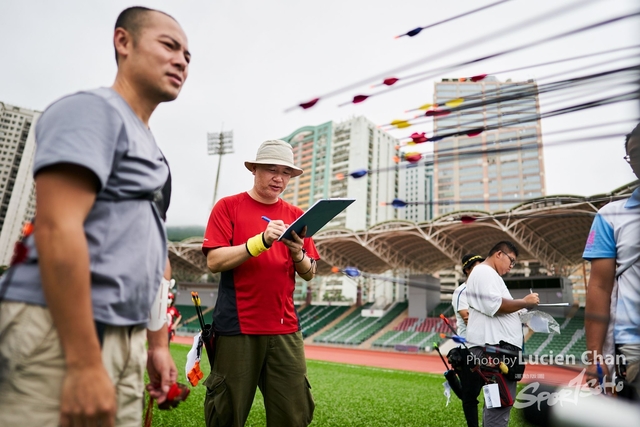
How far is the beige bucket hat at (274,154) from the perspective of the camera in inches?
102

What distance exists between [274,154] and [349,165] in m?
85.5

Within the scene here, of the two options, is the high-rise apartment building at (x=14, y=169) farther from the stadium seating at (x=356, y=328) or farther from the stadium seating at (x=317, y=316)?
the stadium seating at (x=356, y=328)

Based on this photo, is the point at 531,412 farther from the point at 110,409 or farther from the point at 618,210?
the point at 618,210

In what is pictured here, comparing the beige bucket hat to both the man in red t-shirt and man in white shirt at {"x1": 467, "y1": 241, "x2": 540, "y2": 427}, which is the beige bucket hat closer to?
the man in red t-shirt

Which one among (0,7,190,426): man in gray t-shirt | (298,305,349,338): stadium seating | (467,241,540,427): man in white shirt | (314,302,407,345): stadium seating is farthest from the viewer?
(298,305,349,338): stadium seating

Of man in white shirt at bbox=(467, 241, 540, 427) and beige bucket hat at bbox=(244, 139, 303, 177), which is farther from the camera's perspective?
man in white shirt at bbox=(467, 241, 540, 427)

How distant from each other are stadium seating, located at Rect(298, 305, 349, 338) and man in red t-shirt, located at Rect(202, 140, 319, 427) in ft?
119

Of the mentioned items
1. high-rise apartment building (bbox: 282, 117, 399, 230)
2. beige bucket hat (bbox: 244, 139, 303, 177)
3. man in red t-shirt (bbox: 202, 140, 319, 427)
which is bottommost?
man in red t-shirt (bbox: 202, 140, 319, 427)

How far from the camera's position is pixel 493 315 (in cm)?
373

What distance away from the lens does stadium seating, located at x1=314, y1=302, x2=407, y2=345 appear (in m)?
34.3

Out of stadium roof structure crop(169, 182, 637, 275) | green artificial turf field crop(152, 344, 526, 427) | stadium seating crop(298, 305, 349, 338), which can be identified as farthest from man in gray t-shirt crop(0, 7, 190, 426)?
stadium seating crop(298, 305, 349, 338)

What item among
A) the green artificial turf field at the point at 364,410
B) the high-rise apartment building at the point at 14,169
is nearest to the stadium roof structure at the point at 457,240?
the green artificial turf field at the point at 364,410

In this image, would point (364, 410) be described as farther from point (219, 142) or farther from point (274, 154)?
point (219, 142)

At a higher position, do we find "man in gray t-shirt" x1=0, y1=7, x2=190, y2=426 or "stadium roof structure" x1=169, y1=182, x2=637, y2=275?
"stadium roof structure" x1=169, y1=182, x2=637, y2=275
